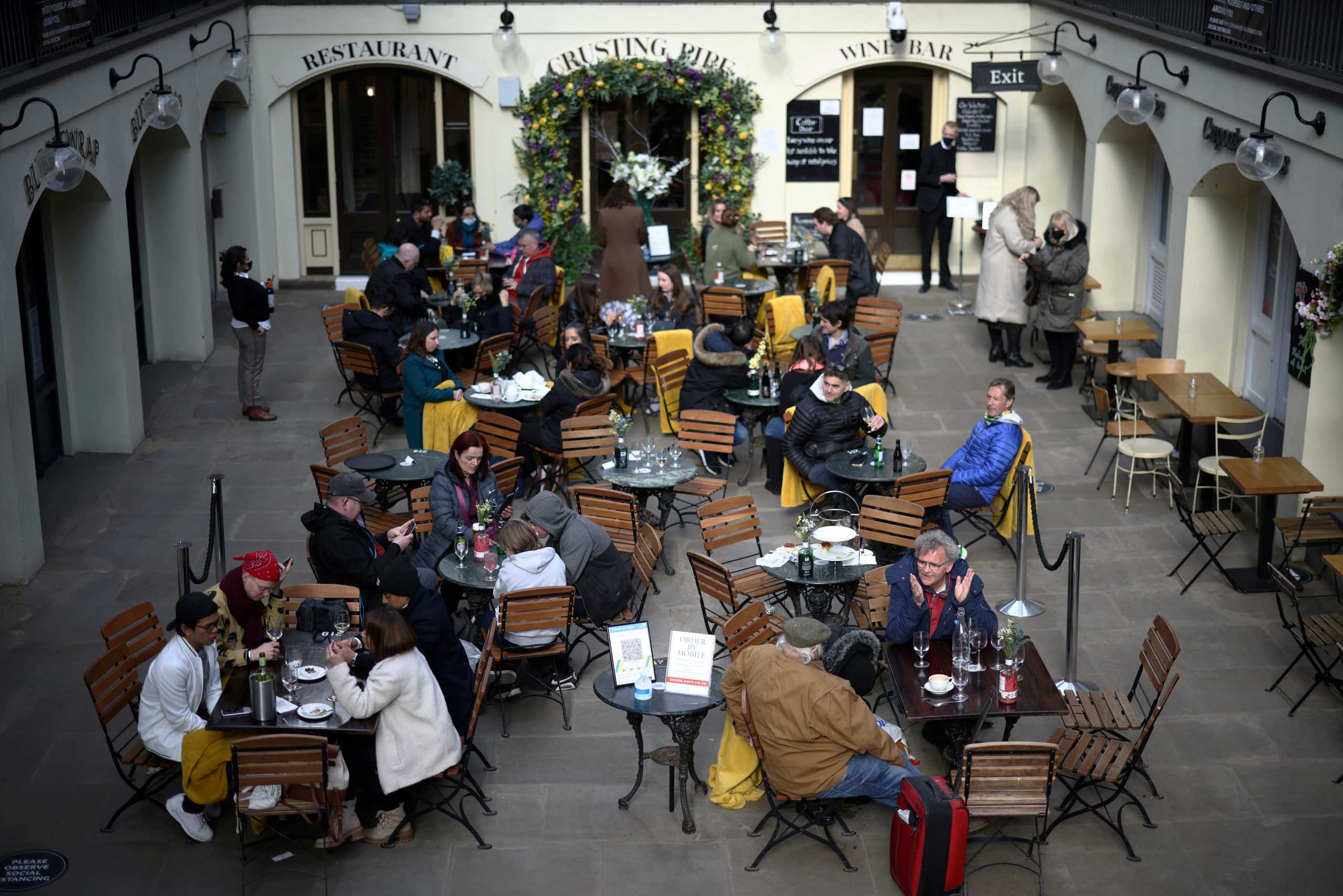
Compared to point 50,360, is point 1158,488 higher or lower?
lower

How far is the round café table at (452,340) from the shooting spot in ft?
45.2

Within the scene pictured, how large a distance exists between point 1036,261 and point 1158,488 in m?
3.29

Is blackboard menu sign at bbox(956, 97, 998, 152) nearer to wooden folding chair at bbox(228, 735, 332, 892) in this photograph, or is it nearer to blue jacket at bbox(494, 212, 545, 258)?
blue jacket at bbox(494, 212, 545, 258)

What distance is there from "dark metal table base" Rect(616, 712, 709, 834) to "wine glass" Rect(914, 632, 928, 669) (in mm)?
1162

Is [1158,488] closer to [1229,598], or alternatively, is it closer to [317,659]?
[1229,598]

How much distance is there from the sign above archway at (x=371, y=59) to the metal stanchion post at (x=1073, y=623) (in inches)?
461

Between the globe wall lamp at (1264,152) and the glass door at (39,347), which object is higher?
the globe wall lamp at (1264,152)

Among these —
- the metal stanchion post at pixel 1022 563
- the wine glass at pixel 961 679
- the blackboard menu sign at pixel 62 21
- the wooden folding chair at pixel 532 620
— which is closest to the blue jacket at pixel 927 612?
the wine glass at pixel 961 679

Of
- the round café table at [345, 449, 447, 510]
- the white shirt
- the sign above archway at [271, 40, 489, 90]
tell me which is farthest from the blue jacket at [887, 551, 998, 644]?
the sign above archway at [271, 40, 489, 90]

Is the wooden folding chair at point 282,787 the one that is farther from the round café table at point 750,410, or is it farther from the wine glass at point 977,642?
the round café table at point 750,410

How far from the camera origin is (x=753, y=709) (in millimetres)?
7359

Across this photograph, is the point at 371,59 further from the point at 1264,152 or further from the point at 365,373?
the point at 1264,152

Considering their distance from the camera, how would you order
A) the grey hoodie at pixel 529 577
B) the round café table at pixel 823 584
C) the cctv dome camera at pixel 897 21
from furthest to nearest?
1. the cctv dome camera at pixel 897 21
2. the round café table at pixel 823 584
3. the grey hoodie at pixel 529 577

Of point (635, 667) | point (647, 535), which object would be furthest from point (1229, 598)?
point (635, 667)
